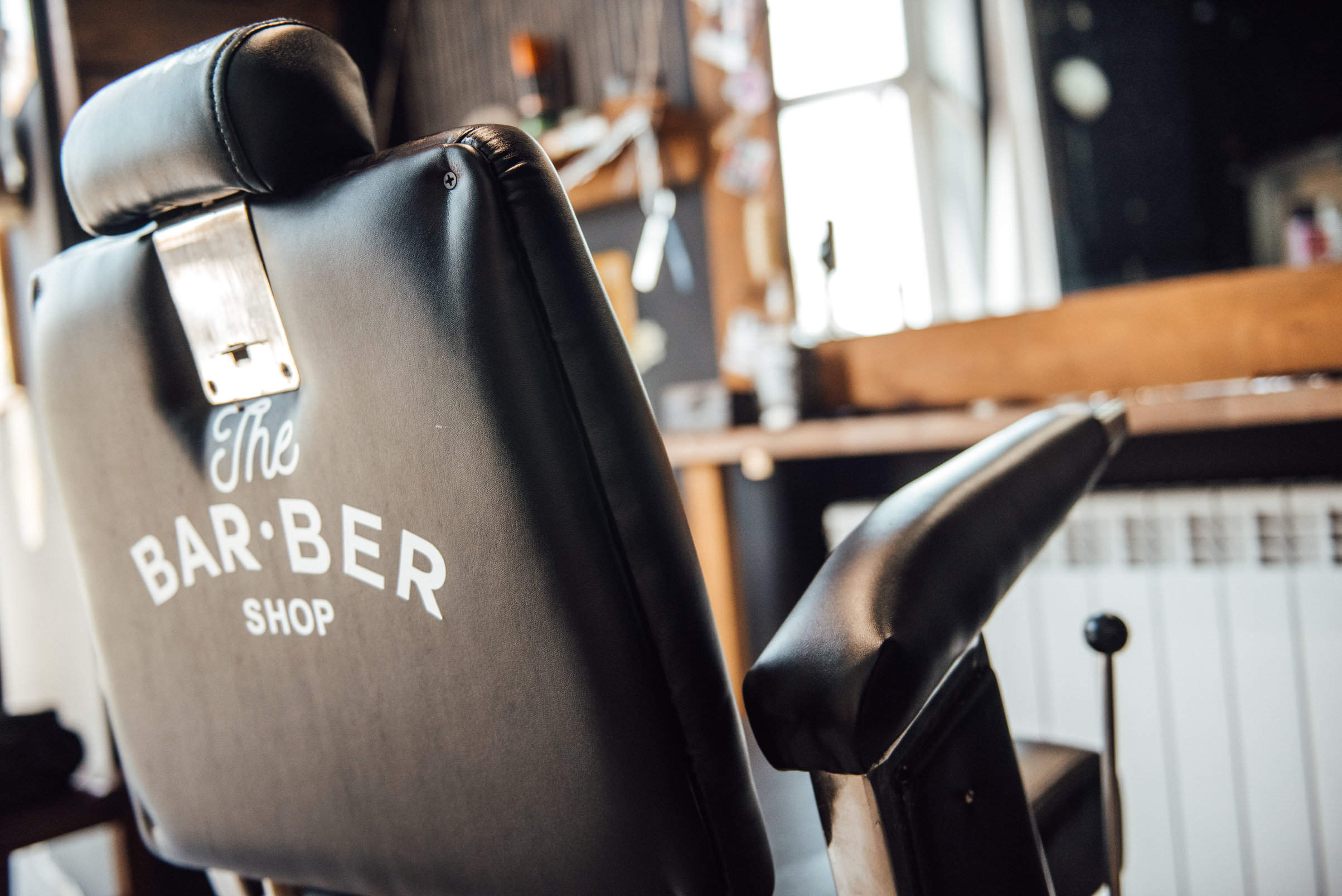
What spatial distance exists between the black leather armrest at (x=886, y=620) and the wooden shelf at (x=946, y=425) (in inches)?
28.8

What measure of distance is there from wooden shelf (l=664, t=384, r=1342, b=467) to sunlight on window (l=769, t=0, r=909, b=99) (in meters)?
1.01

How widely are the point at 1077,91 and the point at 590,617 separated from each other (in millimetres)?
2564

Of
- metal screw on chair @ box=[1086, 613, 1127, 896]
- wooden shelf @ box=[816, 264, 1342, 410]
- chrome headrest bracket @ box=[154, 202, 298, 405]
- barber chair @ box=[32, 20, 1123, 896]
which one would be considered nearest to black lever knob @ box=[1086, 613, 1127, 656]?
metal screw on chair @ box=[1086, 613, 1127, 896]

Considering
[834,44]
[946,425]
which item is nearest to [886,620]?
[946,425]

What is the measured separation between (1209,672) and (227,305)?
166 centimetres

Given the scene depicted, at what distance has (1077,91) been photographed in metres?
2.54

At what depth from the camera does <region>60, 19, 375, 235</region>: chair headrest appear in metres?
0.56

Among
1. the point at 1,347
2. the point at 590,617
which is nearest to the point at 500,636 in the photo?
the point at 590,617

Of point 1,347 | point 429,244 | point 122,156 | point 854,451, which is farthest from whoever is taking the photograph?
point 1,347

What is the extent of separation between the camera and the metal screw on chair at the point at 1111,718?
0.75 metres

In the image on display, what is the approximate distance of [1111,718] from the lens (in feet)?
2.50

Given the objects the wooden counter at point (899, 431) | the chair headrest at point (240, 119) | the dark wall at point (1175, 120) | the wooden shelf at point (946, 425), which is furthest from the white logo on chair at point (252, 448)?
the dark wall at point (1175, 120)

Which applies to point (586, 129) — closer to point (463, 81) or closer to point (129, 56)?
point (463, 81)

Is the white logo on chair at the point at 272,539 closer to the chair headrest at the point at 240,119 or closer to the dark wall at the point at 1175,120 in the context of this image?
the chair headrest at the point at 240,119
